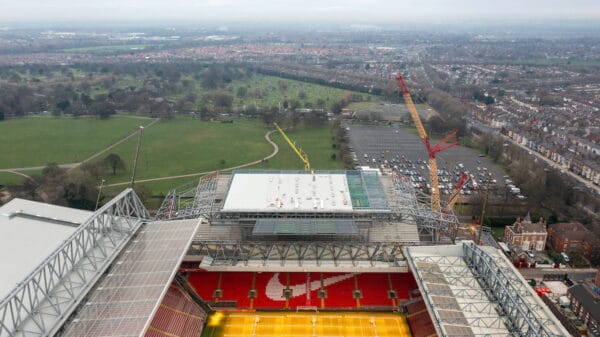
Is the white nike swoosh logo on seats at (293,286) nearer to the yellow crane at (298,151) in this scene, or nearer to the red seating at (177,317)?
the red seating at (177,317)

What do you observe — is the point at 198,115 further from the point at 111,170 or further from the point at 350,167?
the point at 350,167

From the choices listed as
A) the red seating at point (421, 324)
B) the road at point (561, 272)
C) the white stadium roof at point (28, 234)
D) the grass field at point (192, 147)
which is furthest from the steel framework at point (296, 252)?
the grass field at point (192, 147)

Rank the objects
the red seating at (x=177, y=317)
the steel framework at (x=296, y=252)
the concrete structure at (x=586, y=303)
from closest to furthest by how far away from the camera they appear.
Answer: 1. the red seating at (x=177, y=317)
2. the concrete structure at (x=586, y=303)
3. the steel framework at (x=296, y=252)

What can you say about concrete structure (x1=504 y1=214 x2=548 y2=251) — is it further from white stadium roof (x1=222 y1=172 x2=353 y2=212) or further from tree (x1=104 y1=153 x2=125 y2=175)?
tree (x1=104 y1=153 x2=125 y2=175)

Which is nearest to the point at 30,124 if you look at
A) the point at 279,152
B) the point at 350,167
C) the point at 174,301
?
the point at 279,152

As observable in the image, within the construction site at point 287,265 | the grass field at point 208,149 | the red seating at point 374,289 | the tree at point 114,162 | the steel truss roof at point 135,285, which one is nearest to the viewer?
the steel truss roof at point 135,285

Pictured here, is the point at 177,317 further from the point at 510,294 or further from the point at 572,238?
the point at 572,238
